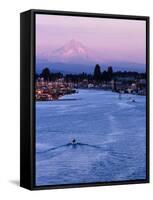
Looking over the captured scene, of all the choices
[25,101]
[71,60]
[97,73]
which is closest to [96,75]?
[97,73]

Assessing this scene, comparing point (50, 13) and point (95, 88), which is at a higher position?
point (50, 13)

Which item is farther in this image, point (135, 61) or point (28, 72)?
point (135, 61)

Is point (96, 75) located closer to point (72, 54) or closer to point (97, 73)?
point (97, 73)

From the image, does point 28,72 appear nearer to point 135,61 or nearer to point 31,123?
point 31,123

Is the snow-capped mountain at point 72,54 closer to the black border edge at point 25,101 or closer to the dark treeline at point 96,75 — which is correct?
the dark treeline at point 96,75

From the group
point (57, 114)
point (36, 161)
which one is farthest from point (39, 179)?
point (57, 114)

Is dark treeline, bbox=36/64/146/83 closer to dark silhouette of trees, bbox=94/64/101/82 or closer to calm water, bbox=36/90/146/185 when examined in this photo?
dark silhouette of trees, bbox=94/64/101/82
